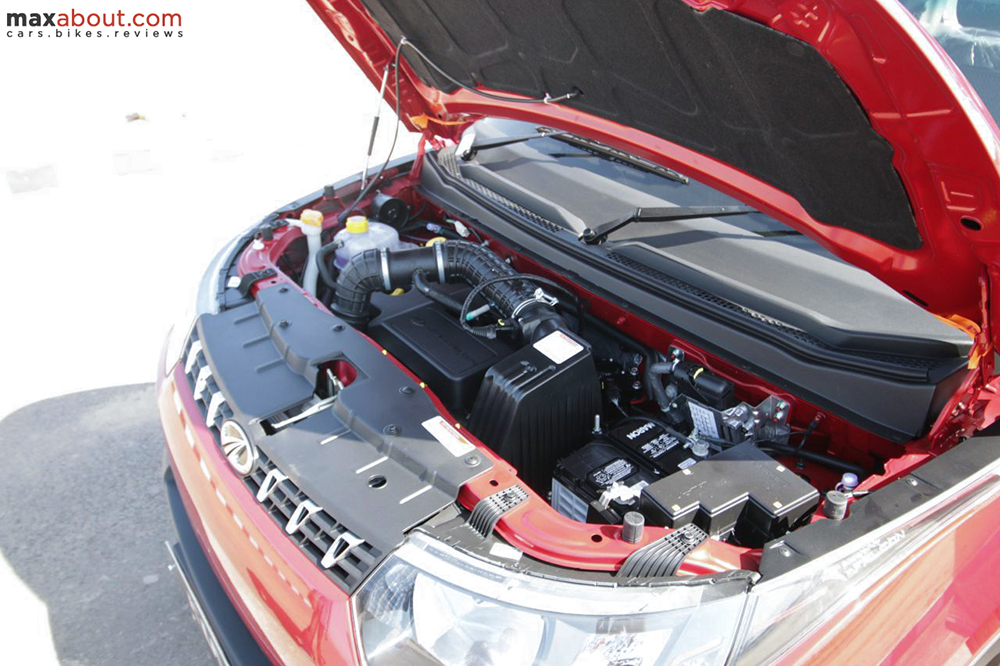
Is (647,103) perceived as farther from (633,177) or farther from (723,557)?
(723,557)

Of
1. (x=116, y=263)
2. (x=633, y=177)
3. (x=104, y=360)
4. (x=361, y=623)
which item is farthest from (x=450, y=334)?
(x=116, y=263)

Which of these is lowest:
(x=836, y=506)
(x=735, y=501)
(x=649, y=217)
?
(x=735, y=501)

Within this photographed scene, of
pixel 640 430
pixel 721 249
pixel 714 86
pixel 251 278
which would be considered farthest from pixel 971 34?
pixel 251 278

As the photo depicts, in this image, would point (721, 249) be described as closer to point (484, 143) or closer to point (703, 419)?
point (703, 419)

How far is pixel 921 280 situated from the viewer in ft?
5.07

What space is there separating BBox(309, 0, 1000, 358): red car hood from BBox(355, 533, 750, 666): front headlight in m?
0.76

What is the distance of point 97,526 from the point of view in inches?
108

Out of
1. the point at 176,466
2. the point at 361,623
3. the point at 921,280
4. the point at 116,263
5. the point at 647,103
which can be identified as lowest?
the point at 116,263

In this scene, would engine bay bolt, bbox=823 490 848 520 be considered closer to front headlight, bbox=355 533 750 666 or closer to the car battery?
front headlight, bbox=355 533 750 666

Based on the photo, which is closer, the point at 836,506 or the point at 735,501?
the point at 836,506

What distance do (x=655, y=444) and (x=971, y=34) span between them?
5.19ft

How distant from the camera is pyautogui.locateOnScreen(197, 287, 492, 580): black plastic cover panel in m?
1.56

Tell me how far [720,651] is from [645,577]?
173 millimetres

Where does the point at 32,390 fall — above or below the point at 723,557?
below
